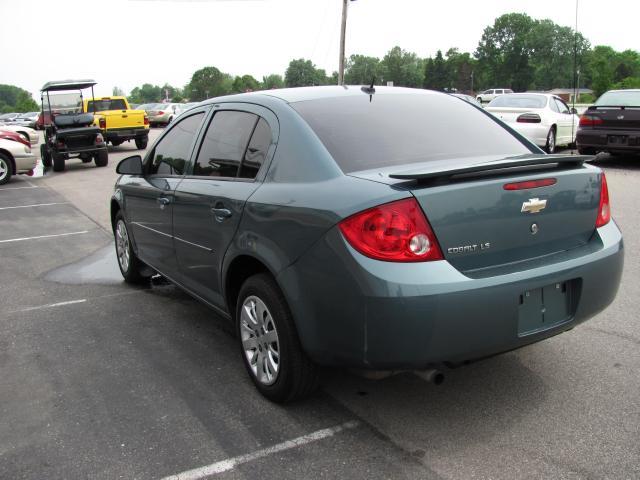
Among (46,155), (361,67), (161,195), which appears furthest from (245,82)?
(161,195)

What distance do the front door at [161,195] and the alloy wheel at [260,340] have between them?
1.13 meters

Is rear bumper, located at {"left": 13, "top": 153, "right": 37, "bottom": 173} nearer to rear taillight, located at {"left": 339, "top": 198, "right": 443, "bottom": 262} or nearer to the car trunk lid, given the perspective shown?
the car trunk lid

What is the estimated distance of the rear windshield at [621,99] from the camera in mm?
12562

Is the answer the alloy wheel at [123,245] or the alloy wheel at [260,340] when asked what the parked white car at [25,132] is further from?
the alloy wheel at [260,340]

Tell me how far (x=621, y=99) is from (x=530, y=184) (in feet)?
37.6

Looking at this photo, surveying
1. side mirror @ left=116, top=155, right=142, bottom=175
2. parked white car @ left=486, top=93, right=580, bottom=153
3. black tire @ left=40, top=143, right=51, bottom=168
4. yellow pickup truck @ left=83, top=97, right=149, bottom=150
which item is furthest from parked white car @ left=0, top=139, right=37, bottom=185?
side mirror @ left=116, top=155, right=142, bottom=175

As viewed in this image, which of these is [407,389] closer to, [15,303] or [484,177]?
[484,177]

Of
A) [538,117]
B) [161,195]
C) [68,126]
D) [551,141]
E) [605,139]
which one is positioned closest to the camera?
[161,195]

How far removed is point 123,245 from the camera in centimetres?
588

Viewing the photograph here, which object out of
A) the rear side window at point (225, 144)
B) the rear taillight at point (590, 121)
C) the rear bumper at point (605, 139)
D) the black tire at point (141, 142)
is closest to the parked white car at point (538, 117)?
the rear taillight at point (590, 121)

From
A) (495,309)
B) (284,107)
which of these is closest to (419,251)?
(495,309)

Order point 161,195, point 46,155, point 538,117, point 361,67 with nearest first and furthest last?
point 161,195
point 538,117
point 46,155
point 361,67

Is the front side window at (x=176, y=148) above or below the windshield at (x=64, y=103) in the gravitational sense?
below

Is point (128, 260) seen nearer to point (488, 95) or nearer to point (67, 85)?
point (67, 85)
